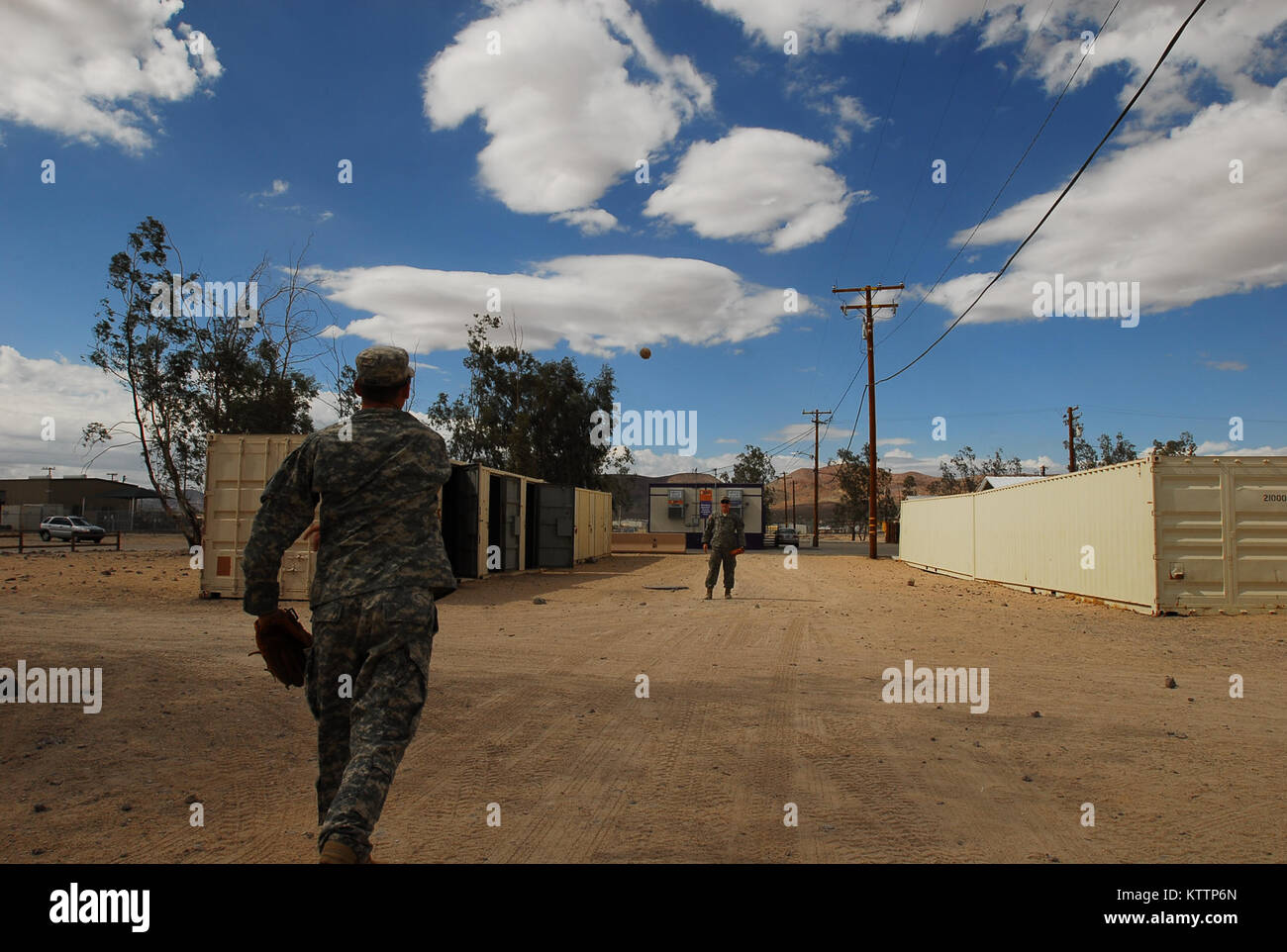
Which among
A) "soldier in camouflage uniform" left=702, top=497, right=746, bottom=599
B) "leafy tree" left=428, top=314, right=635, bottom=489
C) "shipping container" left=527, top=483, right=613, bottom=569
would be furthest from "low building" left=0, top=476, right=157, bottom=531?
"soldier in camouflage uniform" left=702, top=497, right=746, bottom=599

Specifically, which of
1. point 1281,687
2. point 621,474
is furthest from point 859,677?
point 621,474

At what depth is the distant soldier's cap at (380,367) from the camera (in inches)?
120

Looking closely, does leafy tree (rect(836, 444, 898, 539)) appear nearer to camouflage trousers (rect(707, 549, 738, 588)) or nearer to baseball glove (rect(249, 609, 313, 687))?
camouflage trousers (rect(707, 549, 738, 588))

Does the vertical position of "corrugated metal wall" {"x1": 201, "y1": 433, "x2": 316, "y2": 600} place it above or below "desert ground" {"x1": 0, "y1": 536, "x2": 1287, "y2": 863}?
above

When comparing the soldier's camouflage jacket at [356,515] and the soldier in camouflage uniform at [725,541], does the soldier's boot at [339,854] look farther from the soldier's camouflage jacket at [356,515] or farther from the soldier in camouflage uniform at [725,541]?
the soldier in camouflage uniform at [725,541]

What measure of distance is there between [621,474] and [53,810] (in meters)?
58.4

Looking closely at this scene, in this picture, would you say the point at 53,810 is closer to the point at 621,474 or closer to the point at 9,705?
the point at 9,705

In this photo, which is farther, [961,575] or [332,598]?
[961,575]

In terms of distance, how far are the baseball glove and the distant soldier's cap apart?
913 mm

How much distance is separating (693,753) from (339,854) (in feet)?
9.72

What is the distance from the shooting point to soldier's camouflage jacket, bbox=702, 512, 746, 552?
14.5 meters

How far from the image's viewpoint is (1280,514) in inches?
482

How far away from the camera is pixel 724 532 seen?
1447 centimetres

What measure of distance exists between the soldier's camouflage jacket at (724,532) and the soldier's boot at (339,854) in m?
12.2
